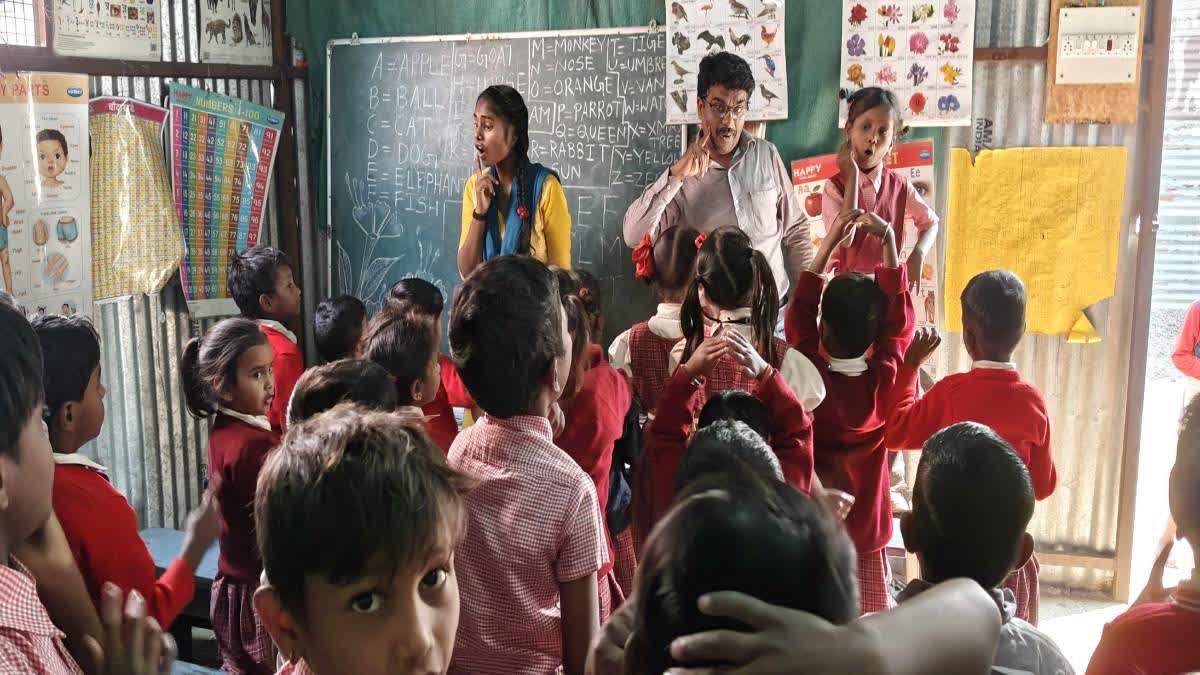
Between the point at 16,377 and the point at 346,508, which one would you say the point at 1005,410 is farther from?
the point at 16,377

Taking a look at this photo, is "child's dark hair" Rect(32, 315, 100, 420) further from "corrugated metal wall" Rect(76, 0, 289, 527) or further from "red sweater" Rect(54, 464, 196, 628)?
"corrugated metal wall" Rect(76, 0, 289, 527)

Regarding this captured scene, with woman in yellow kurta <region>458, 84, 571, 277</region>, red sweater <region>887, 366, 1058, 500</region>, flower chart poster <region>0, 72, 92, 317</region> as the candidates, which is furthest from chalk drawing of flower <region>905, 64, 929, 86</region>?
flower chart poster <region>0, 72, 92, 317</region>

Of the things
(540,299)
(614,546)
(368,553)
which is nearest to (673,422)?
(614,546)

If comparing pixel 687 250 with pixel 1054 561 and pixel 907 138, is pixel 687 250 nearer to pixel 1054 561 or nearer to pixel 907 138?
pixel 907 138

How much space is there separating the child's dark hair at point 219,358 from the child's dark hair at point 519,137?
1388 mm

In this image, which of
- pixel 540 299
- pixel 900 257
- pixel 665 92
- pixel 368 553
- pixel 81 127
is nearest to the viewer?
pixel 368 553

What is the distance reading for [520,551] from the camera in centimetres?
141

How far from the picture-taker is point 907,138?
366cm

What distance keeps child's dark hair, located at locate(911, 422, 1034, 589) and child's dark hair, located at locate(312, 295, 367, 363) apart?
198 cm

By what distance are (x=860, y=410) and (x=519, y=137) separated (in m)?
1.70

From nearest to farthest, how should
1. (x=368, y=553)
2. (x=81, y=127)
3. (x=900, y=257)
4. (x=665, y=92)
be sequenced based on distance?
(x=368, y=553)
(x=81, y=127)
(x=900, y=257)
(x=665, y=92)

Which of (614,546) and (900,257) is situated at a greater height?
(900,257)

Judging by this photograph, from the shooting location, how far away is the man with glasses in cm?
348

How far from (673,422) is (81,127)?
2.38 meters
